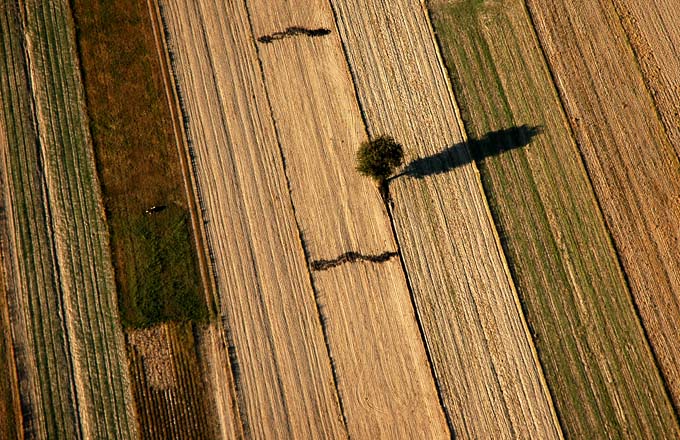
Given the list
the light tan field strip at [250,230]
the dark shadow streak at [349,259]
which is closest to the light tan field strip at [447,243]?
the dark shadow streak at [349,259]

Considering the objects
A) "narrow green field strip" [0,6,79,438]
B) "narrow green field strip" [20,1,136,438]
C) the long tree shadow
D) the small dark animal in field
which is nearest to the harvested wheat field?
the small dark animal in field

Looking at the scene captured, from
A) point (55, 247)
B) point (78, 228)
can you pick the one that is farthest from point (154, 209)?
point (55, 247)

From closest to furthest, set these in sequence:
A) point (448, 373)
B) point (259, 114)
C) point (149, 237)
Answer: point (448, 373), point (149, 237), point (259, 114)

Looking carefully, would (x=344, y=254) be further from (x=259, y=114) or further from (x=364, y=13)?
(x=364, y=13)

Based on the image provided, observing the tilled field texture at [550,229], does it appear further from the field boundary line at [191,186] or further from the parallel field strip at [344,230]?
the field boundary line at [191,186]

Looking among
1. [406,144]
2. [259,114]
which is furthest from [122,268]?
[406,144]

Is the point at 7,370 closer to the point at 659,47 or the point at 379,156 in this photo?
the point at 379,156

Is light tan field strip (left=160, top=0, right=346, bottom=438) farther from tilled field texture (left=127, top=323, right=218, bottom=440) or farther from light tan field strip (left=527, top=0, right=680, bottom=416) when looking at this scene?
light tan field strip (left=527, top=0, right=680, bottom=416)
